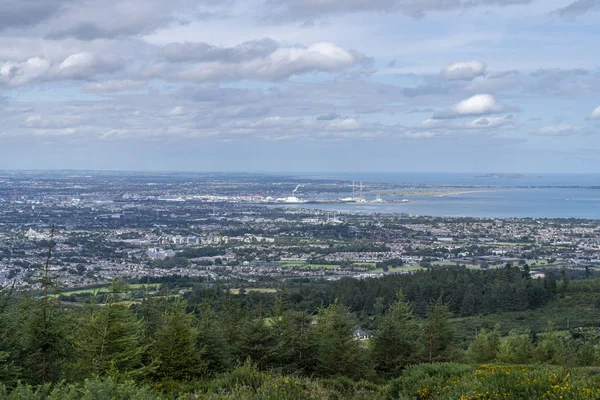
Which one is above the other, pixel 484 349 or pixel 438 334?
pixel 438 334

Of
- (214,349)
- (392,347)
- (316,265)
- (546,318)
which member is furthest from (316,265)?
(214,349)

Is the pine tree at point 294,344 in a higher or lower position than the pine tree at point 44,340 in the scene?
lower

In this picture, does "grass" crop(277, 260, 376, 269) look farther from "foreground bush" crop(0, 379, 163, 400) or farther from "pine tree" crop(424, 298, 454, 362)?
"foreground bush" crop(0, 379, 163, 400)

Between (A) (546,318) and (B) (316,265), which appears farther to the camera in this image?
(B) (316,265)

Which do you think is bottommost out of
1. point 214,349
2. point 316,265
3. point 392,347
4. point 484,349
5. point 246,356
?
point 316,265

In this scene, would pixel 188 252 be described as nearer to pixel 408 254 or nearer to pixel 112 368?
pixel 408 254

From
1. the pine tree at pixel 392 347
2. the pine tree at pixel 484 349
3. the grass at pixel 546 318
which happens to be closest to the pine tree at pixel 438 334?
the pine tree at pixel 392 347

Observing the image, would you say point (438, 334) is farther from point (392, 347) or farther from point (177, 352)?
point (177, 352)

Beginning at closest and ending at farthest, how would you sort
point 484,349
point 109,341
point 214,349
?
1. point 109,341
2. point 214,349
3. point 484,349

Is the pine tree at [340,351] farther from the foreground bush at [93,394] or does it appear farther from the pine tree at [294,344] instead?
the foreground bush at [93,394]

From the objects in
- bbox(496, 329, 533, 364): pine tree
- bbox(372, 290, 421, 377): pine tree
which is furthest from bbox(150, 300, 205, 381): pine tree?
bbox(496, 329, 533, 364): pine tree

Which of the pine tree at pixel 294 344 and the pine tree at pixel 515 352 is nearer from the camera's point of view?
the pine tree at pixel 294 344

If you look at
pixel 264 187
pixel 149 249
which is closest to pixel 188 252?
pixel 149 249
